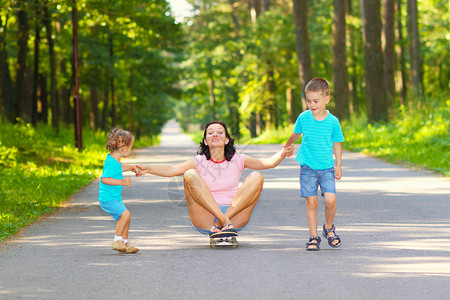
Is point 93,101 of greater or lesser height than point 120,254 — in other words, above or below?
above

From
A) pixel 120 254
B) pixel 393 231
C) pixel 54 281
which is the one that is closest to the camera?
pixel 54 281

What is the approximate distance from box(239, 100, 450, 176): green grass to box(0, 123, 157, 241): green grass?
5808 millimetres

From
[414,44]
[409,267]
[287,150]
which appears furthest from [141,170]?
[414,44]

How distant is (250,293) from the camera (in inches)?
207

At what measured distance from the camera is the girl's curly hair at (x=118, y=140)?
6938mm

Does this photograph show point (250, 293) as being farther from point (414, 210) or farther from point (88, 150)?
point (88, 150)

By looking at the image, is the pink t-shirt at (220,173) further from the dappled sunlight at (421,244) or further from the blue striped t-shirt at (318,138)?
the dappled sunlight at (421,244)

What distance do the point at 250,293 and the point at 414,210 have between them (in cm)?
528

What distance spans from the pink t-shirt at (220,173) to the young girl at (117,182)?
2.60 ft

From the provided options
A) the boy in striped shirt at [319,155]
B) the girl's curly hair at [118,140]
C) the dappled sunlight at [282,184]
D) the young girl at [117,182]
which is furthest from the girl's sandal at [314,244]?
the dappled sunlight at [282,184]

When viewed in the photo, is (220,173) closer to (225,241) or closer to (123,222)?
(225,241)

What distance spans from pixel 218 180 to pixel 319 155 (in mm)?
1137

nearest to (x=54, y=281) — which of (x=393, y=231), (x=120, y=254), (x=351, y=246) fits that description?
(x=120, y=254)

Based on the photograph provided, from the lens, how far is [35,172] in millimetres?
15984
